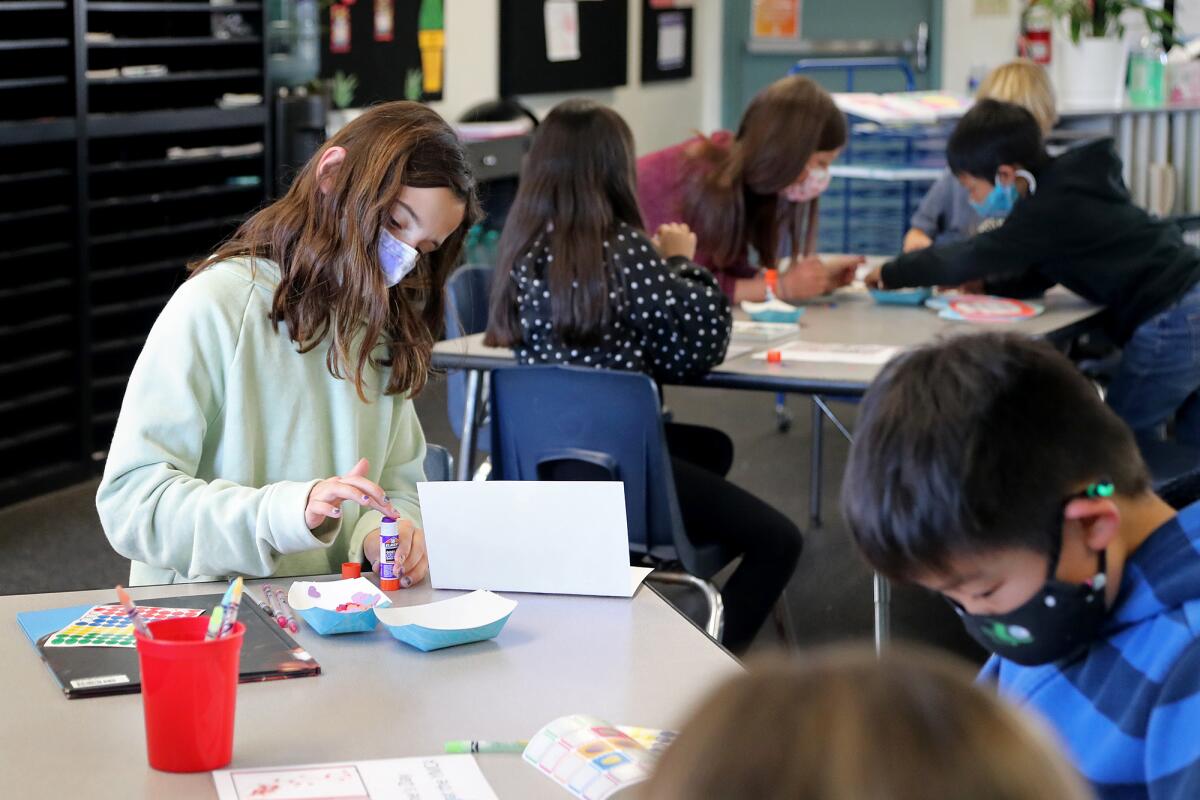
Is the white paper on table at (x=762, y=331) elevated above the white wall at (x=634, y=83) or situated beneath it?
situated beneath

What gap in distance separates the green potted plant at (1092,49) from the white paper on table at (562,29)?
77.4 inches

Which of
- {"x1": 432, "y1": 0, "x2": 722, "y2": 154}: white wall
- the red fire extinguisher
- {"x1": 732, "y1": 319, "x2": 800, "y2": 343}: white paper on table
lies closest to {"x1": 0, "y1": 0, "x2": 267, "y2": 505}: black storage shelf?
{"x1": 432, "y1": 0, "x2": 722, "y2": 154}: white wall

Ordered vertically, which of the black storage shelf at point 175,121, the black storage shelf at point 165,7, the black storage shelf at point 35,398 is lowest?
the black storage shelf at point 35,398

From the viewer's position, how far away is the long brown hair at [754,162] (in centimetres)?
346

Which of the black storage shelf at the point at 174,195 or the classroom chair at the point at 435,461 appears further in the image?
the black storage shelf at the point at 174,195

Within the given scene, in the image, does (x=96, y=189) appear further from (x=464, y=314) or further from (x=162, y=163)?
(x=464, y=314)

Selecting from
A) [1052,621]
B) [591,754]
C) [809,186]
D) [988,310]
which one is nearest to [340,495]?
[591,754]

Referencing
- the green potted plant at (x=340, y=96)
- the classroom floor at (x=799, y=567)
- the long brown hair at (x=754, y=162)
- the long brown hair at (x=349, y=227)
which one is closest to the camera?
the long brown hair at (x=349, y=227)

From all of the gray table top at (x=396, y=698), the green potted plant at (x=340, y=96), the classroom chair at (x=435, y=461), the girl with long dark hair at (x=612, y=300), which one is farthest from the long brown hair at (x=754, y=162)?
the gray table top at (x=396, y=698)

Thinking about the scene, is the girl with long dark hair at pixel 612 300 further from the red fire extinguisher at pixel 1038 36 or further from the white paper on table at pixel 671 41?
the white paper on table at pixel 671 41

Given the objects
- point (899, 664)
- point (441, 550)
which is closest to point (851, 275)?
point (441, 550)

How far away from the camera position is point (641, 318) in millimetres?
2645

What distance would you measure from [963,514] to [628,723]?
1.49ft

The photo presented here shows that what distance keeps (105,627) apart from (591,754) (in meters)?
0.58
